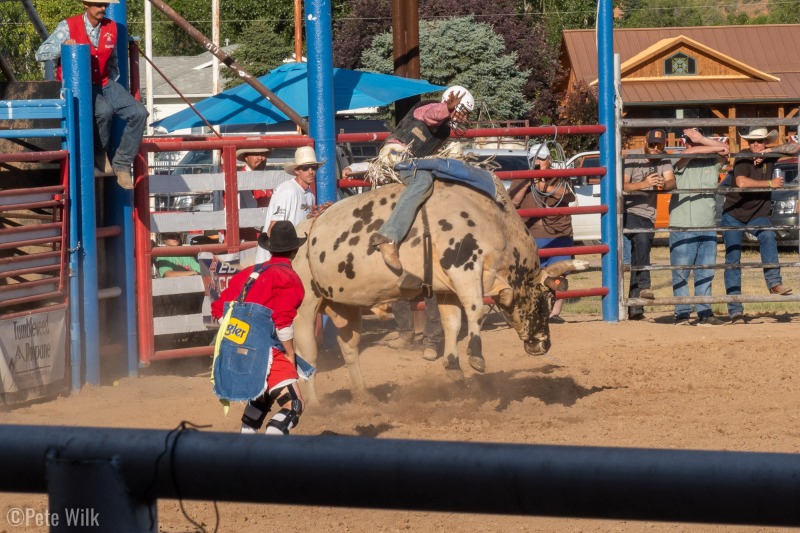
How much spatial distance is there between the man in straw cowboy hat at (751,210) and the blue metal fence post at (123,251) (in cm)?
636

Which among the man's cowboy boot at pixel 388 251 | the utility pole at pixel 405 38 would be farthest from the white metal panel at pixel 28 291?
the utility pole at pixel 405 38

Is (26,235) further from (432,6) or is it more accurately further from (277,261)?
(432,6)

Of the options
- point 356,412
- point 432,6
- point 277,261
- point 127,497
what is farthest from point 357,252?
point 432,6

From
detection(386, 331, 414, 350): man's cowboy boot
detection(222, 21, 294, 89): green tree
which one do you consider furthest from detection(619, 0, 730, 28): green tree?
detection(386, 331, 414, 350): man's cowboy boot

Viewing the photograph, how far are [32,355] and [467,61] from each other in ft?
108

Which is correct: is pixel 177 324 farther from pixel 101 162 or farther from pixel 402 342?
pixel 402 342

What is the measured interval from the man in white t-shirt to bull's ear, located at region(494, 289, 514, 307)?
1852 mm

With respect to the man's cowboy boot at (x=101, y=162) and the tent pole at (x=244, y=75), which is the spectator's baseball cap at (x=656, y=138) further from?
the man's cowboy boot at (x=101, y=162)

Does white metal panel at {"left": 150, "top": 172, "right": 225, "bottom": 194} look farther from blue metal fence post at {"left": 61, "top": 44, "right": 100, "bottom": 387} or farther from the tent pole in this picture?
the tent pole

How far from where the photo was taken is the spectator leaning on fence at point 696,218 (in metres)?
12.1

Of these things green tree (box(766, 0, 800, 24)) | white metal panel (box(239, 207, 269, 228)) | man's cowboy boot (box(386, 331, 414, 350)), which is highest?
A: green tree (box(766, 0, 800, 24))

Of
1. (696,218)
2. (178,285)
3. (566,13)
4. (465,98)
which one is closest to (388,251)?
(465,98)

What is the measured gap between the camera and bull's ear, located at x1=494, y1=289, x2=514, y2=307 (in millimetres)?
8094

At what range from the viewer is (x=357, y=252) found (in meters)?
7.92
